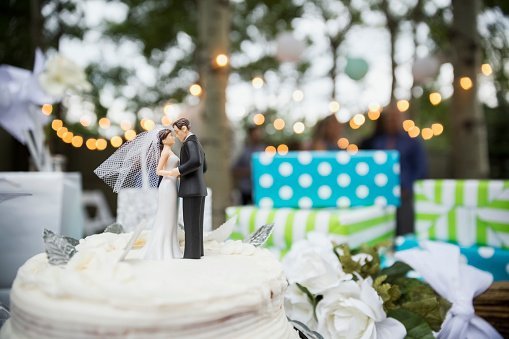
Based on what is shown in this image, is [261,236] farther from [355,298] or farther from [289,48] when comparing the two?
[289,48]

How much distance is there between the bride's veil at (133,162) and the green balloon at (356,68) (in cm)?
491

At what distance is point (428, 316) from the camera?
3.49 feet

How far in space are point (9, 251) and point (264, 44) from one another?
1153 centimetres

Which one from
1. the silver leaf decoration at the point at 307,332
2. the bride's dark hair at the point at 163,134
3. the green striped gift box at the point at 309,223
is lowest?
the silver leaf decoration at the point at 307,332

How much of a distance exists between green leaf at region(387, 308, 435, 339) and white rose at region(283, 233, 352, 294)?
5.6 inches

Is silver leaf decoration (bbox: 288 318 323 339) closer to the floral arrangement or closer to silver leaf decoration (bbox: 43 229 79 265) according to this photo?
the floral arrangement

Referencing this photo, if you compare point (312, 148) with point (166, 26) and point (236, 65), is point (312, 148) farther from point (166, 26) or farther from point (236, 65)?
point (236, 65)

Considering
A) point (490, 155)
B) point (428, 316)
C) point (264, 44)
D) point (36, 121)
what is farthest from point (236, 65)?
point (428, 316)

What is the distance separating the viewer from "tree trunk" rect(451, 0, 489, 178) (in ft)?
14.7

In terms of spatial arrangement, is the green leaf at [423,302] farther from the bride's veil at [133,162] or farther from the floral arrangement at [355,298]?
the bride's veil at [133,162]

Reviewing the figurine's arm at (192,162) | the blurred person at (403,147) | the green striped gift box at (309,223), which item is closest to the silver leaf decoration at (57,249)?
the figurine's arm at (192,162)

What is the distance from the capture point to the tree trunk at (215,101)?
10.9 ft

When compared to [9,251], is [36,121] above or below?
above

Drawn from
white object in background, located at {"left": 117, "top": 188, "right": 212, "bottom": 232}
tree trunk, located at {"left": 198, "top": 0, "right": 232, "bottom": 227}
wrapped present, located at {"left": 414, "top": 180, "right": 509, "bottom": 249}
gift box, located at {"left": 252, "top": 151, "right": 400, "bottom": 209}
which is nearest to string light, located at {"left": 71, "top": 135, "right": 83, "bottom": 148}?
tree trunk, located at {"left": 198, "top": 0, "right": 232, "bottom": 227}
